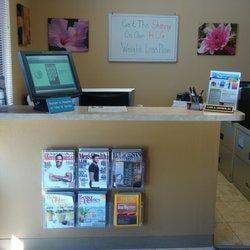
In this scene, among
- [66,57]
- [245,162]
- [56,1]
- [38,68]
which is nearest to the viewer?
[38,68]

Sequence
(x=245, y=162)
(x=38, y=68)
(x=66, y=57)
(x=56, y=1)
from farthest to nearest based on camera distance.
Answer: (x=56, y=1) → (x=245, y=162) → (x=66, y=57) → (x=38, y=68)

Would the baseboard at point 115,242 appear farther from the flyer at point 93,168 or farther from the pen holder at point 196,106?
the pen holder at point 196,106

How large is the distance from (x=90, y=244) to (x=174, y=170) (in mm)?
792

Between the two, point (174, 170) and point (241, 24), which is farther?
point (241, 24)

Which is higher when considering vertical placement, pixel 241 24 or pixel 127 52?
pixel 241 24

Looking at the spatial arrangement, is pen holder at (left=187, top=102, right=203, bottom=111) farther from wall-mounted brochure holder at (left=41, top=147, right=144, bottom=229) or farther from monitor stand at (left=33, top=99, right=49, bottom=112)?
monitor stand at (left=33, top=99, right=49, bottom=112)

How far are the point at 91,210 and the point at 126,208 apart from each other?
0.78 feet

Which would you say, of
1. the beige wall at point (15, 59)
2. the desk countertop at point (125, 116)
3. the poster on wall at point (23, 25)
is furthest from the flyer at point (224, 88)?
the poster on wall at point (23, 25)

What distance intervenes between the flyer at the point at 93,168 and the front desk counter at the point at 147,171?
0.08 meters

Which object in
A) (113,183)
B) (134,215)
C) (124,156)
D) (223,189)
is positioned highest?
(124,156)

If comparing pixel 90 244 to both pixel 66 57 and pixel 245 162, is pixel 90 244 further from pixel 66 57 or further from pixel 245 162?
pixel 245 162

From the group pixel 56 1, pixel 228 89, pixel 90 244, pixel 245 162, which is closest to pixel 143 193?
pixel 90 244

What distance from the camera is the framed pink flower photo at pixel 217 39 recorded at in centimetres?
447

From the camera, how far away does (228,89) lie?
7.70 ft
